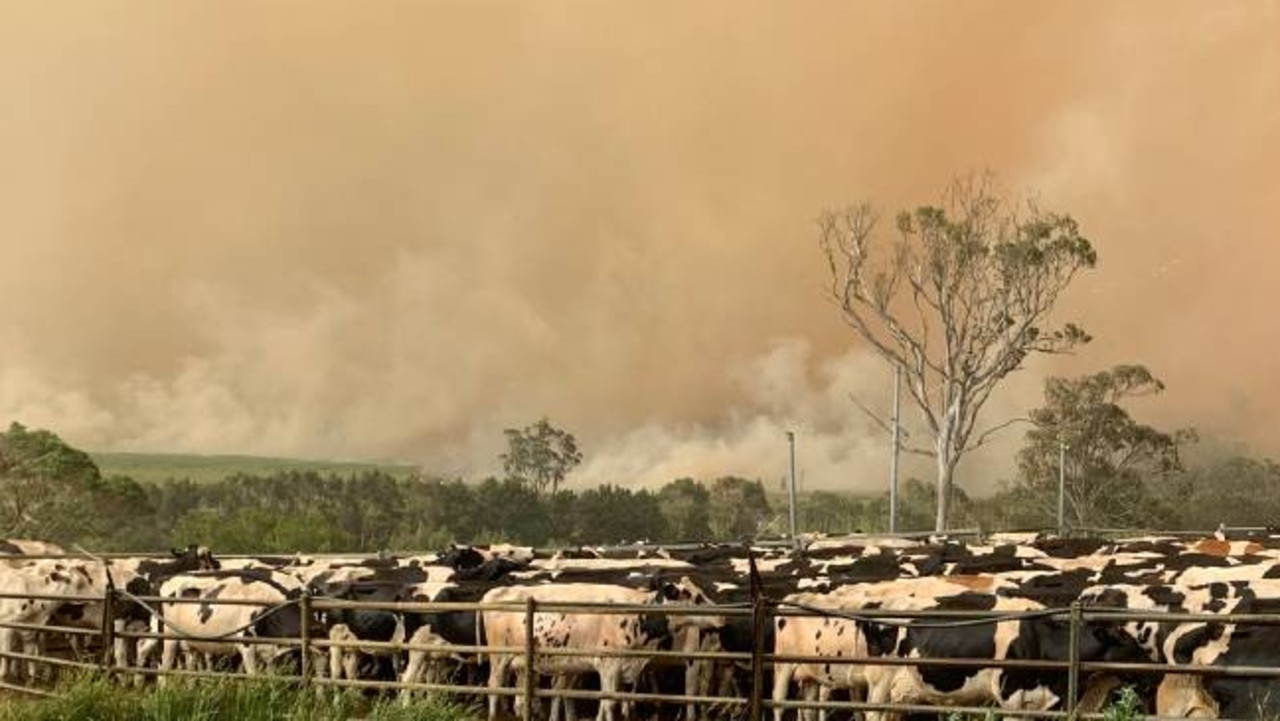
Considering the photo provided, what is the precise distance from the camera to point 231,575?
66.0ft

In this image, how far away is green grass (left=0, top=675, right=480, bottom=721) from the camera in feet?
33.8

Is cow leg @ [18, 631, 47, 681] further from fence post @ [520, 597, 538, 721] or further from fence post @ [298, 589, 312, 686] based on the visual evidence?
fence post @ [520, 597, 538, 721]

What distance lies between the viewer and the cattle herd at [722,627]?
1223 cm

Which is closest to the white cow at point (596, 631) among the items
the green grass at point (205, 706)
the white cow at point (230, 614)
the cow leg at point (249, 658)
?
the white cow at point (230, 614)

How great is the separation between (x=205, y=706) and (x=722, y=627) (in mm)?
6561

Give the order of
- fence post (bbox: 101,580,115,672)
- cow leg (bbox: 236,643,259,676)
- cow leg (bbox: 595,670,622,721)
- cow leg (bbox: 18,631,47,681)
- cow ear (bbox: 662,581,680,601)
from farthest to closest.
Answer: cow leg (bbox: 18,631,47,681), cow leg (bbox: 236,643,259,676), cow ear (bbox: 662,581,680,601), fence post (bbox: 101,580,115,672), cow leg (bbox: 595,670,622,721)

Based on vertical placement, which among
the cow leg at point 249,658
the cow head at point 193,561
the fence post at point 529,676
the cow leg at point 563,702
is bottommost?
the cow leg at point 563,702

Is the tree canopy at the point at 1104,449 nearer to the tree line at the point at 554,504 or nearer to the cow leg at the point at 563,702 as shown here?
the tree line at the point at 554,504

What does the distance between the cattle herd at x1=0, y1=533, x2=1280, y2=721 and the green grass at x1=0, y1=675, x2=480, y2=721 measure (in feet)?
7.22

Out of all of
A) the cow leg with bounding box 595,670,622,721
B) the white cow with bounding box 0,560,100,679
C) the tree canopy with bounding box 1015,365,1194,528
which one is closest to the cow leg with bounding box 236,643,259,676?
the cow leg with bounding box 595,670,622,721

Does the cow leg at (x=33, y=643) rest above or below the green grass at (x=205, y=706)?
below

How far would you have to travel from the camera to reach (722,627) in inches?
611

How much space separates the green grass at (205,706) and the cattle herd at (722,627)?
220 centimetres

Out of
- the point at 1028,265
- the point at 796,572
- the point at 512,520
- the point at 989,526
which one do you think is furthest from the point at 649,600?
the point at 512,520
